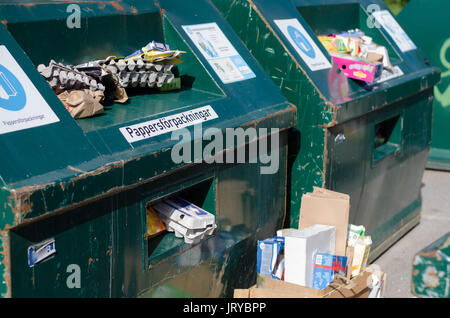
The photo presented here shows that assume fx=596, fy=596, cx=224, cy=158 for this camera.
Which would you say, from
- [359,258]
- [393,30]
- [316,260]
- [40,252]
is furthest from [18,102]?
[393,30]

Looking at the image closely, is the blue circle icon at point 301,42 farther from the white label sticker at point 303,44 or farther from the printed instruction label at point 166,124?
the printed instruction label at point 166,124

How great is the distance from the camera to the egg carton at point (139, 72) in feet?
8.18

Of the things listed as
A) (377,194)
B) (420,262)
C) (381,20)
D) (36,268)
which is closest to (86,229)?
(36,268)

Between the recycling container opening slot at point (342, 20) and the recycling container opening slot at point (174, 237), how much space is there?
1.72 m

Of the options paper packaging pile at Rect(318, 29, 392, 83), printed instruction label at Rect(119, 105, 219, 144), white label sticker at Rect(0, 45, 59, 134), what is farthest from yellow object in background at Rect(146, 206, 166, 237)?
paper packaging pile at Rect(318, 29, 392, 83)

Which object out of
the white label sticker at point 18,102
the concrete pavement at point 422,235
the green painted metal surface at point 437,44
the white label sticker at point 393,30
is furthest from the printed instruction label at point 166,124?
the green painted metal surface at point 437,44

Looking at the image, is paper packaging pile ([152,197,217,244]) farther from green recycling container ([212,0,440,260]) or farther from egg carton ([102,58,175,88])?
green recycling container ([212,0,440,260])

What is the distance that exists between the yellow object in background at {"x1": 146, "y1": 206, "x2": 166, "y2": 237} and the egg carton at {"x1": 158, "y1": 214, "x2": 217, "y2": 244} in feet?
0.06

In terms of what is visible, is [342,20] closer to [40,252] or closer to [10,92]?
[10,92]

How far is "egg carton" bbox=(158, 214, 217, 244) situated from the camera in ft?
8.02

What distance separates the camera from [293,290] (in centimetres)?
246

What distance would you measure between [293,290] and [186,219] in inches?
20.9
